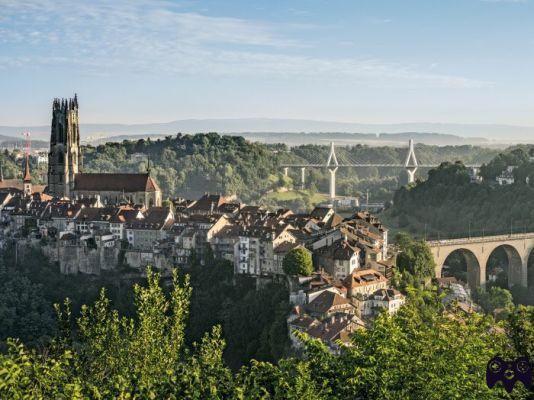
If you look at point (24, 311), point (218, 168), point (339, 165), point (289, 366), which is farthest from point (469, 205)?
point (289, 366)

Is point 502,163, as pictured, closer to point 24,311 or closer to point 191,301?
point 191,301

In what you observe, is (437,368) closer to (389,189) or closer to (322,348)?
(322,348)

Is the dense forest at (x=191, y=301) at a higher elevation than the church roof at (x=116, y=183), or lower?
lower

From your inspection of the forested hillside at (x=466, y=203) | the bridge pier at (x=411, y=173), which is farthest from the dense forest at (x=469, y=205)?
the bridge pier at (x=411, y=173)

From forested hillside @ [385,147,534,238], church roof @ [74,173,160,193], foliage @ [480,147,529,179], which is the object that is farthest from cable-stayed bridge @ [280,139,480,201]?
church roof @ [74,173,160,193]

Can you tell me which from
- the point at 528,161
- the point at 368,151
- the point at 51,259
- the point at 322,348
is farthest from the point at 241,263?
the point at 368,151

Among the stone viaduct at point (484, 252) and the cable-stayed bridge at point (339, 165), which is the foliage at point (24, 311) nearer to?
the stone viaduct at point (484, 252)

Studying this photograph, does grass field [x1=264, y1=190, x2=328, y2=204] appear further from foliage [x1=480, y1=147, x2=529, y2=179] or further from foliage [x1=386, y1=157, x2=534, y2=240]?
foliage [x1=480, y1=147, x2=529, y2=179]
